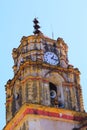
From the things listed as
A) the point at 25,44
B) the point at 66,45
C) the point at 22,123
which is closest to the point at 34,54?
the point at 25,44

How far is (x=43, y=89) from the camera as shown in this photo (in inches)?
1260

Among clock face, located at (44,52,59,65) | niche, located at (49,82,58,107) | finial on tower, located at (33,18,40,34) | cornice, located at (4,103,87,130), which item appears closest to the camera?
cornice, located at (4,103,87,130)

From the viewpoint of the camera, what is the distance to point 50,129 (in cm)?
2995

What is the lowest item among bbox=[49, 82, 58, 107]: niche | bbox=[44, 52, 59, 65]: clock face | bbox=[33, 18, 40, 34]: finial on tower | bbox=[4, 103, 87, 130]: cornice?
bbox=[4, 103, 87, 130]: cornice

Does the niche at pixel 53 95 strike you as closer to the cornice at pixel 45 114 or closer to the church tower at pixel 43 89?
the church tower at pixel 43 89

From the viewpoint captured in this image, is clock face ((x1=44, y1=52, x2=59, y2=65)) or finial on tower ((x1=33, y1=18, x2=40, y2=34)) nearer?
clock face ((x1=44, y1=52, x2=59, y2=65))

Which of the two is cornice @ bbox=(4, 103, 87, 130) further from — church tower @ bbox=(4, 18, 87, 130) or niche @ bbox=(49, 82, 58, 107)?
niche @ bbox=(49, 82, 58, 107)

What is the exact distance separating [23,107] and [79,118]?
4.38 metres

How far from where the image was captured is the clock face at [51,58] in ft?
112

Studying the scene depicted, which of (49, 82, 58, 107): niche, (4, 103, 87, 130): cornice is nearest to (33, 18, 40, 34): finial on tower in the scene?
A: (49, 82, 58, 107): niche

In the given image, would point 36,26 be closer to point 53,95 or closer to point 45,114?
point 53,95

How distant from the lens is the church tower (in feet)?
99.4

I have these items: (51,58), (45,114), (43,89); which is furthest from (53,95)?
(51,58)

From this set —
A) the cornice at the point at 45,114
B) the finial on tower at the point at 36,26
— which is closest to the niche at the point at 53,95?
the cornice at the point at 45,114
